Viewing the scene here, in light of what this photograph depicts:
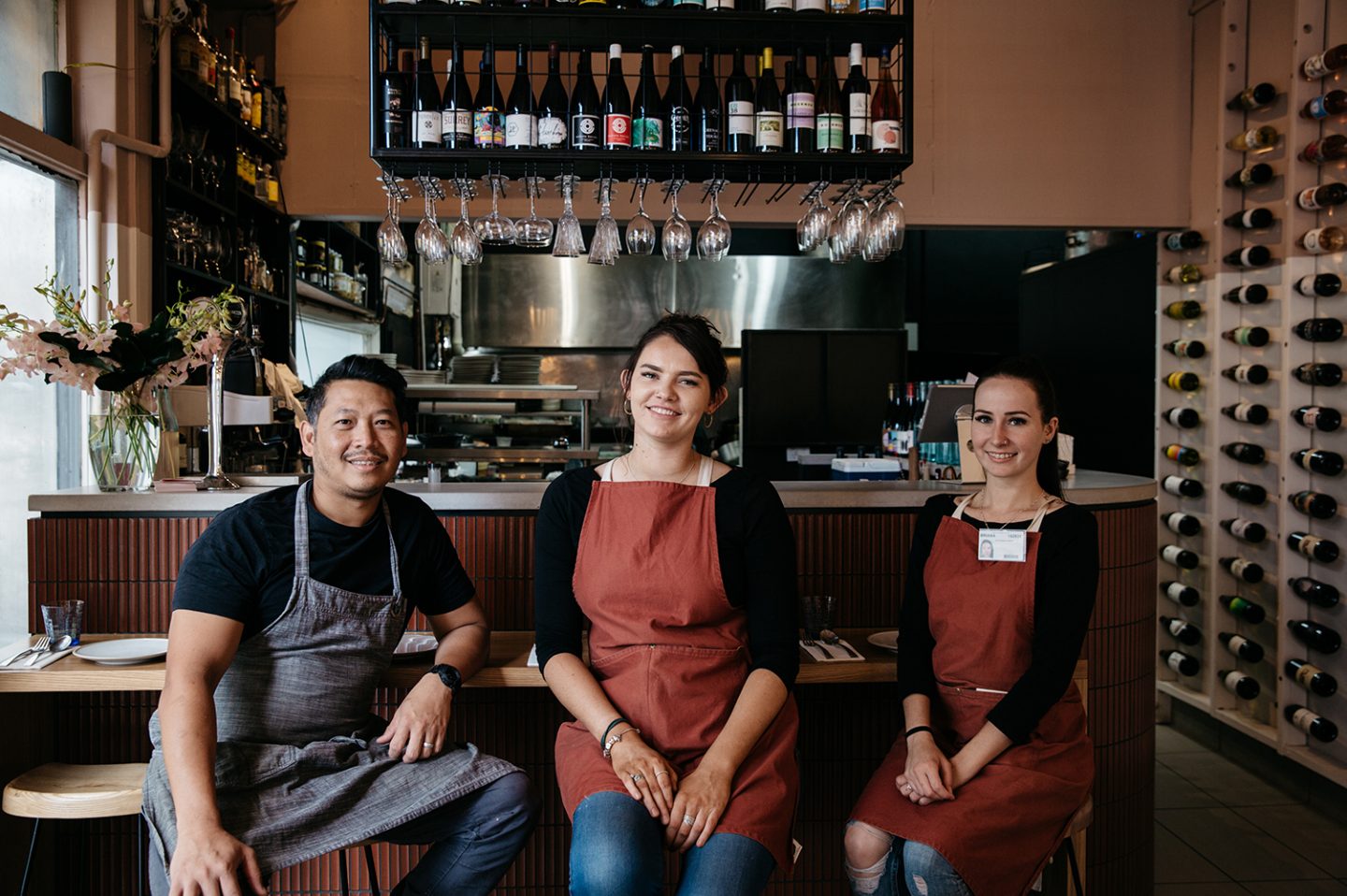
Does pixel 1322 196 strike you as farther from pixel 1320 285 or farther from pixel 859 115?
pixel 859 115

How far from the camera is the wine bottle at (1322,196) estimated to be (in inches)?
140

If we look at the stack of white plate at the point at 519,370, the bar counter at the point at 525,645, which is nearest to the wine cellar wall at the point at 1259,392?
the bar counter at the point at 525,645

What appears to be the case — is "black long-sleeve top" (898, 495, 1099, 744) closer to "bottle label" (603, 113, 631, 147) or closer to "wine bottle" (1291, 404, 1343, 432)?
"bottle label" (603, 113, 631, 147)

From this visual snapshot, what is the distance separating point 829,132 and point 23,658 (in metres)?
2.59

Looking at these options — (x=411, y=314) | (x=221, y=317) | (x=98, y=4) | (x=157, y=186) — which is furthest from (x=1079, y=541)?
(x=411, y=314)

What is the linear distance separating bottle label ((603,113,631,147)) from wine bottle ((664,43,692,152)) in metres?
0.15

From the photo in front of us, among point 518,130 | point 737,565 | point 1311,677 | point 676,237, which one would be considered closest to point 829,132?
point 676,237

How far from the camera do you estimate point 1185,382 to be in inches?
174

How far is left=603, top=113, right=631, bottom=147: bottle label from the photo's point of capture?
3064 mm

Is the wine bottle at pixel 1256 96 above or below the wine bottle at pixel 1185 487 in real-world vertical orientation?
above

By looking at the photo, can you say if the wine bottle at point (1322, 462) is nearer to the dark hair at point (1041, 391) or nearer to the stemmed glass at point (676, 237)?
the dark hair at point (1041, 391)

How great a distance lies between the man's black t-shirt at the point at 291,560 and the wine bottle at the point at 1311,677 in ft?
10.5

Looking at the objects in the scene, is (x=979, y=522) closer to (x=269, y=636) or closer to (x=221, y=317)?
(x=269, y=636)

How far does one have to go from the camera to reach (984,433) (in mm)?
2045
